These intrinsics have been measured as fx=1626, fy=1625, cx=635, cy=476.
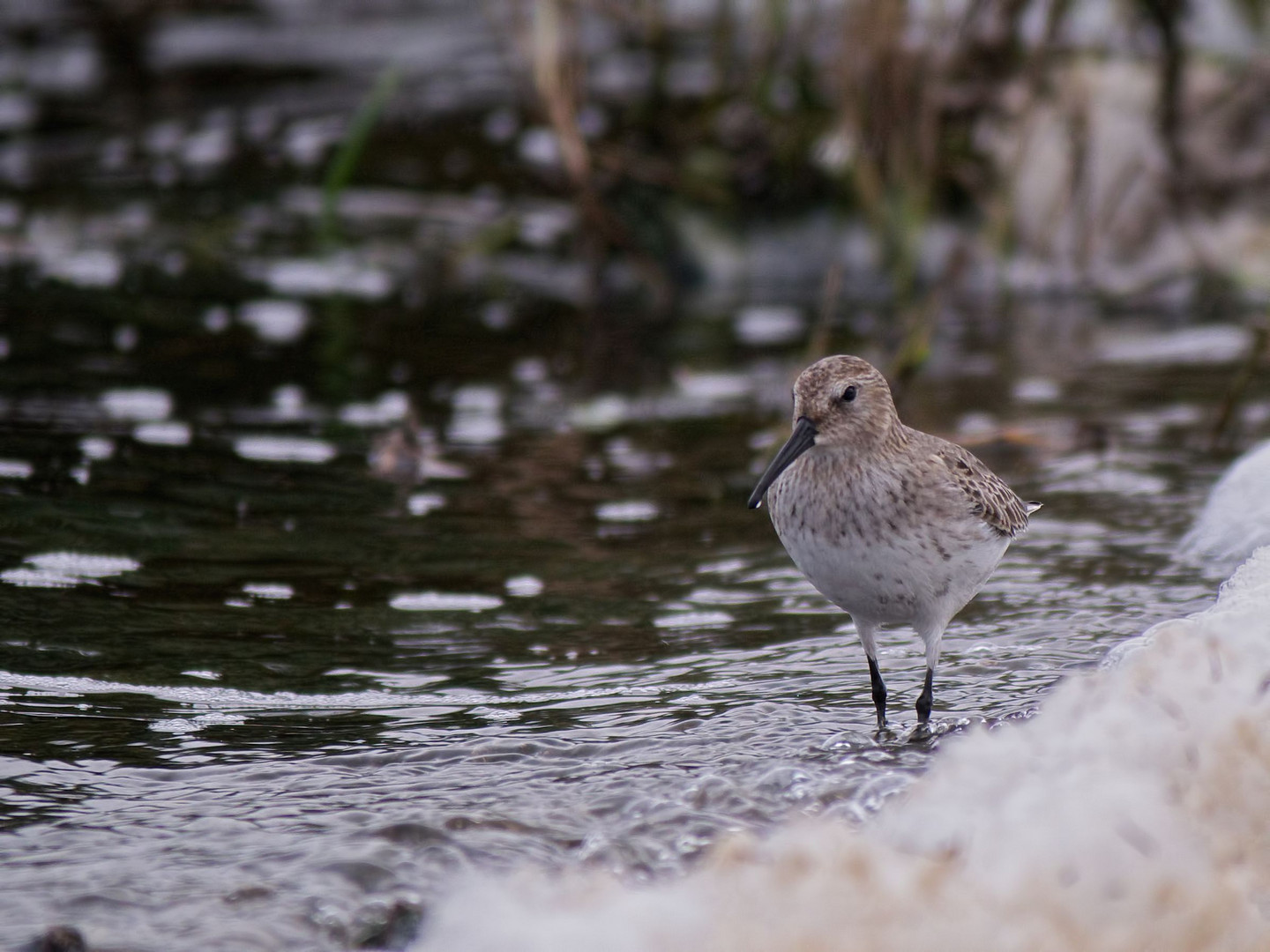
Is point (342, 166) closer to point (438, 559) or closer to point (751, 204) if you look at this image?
point (751, 204)

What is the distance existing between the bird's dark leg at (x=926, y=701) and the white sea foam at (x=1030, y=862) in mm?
815

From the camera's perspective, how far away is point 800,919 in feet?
9.62

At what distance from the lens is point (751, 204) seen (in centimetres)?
1097

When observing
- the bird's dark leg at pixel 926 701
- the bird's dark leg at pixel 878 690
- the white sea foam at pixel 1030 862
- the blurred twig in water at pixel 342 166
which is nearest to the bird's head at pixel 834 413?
the bird's dark leg at pixel 878 690

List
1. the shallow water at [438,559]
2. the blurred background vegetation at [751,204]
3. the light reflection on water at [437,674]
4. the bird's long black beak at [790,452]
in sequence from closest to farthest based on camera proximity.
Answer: the light reflection on water at [437,674] → the shallow water at [438,559] → the bird's long black beak at [790,452] → the blurred background vegetation at [751,204]

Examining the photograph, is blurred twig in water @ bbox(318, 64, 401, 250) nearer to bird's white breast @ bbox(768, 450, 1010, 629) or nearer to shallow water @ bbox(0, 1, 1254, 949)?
shallow water @ bbox(0, 1, 1254, 949)

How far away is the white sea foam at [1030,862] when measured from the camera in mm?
2967

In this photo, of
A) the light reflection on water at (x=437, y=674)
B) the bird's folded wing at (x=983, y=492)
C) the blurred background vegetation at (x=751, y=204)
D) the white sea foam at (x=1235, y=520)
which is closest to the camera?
the light reflection on water at (x=437, y=674)

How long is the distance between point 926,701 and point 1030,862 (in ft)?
4.52

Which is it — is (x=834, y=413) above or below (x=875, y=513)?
above

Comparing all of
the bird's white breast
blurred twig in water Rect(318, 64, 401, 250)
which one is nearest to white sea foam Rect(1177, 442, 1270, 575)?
the bird's white breast

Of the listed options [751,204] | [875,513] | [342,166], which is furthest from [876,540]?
[751,204]

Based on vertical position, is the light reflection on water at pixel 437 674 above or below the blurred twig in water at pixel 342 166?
below

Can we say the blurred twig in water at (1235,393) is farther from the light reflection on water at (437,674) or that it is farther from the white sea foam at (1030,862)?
the white sea foam at (1030,862)
